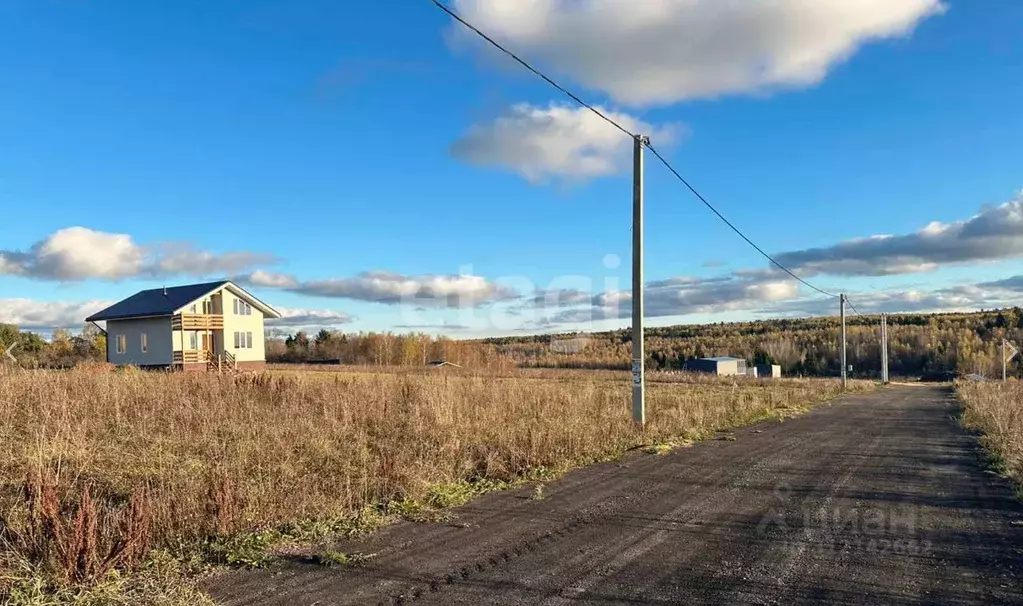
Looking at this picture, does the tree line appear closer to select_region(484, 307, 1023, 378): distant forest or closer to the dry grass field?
select_region(484, 307, 1023, 378): distant forest

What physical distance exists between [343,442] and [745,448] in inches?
290

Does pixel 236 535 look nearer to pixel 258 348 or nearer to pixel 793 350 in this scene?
pixel 258 348

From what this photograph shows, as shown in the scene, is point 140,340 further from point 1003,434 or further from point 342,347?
Result: point 1003,434

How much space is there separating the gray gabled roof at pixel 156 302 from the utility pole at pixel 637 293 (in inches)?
1365

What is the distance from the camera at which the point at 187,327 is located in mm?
41000

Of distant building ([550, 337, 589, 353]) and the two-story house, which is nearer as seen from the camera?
the two-story house

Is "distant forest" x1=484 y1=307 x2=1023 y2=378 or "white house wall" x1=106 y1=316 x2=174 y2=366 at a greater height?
"white house wall" x1=106 y1=316 x2=174 y2=366

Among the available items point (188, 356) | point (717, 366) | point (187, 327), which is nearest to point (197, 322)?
point (187, 327)

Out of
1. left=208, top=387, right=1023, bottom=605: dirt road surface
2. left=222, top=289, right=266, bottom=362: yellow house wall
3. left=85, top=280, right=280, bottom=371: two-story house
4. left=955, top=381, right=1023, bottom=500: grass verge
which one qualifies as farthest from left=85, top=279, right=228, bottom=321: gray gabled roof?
left=955, top=381, right=1023, bottom=500: grass verge

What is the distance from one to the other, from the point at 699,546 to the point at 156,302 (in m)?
45.7

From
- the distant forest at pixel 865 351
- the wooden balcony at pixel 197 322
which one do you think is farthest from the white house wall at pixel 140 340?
the distant forest at pixel 865 351

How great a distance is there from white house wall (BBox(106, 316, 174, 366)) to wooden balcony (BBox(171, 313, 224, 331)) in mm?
1257

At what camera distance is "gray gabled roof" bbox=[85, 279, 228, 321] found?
137ft

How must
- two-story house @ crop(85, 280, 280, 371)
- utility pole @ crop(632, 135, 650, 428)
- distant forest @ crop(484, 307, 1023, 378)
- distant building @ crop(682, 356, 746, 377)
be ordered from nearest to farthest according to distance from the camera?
utility pole @ crop(632, 135, 650, 428) < two-story house @ crop(85, 280, 280, 371) < distant building @ crop(682, 356, 746, 377) < distant forest @ crop(484, 307, 1023, 378)
